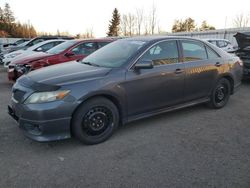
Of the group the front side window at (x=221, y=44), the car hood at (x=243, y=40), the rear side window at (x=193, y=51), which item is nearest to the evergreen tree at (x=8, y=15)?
the front side window at (x=221, y=44)

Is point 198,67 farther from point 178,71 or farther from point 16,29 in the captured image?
point 16,29

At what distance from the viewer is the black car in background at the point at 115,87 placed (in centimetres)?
324

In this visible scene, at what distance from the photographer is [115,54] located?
14.0 ft

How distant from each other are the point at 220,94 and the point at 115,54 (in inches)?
103

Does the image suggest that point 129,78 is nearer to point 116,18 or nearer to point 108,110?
point 108,110

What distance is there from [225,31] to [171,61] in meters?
14.7

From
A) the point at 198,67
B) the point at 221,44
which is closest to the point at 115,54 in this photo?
the point at 198,67

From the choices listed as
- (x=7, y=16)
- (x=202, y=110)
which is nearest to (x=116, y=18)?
(x=7, y=16)

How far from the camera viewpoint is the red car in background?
22.3 ft

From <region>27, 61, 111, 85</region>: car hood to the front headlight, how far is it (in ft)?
0.51

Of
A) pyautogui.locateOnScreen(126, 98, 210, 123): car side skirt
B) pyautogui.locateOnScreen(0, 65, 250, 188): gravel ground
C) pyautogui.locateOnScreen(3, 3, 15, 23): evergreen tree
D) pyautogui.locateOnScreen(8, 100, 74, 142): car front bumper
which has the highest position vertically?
pyautogui.locateOnScreen(3, 3, 15, 23): evergreen tree

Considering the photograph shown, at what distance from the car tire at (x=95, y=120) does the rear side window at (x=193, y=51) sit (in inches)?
72.9

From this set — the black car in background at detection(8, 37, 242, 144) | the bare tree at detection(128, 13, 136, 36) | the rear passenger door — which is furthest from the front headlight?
the bare tree at detection(128, 13, 136, 36)

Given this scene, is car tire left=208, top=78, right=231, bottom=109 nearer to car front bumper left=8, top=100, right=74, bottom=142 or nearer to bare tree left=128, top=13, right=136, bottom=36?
car front bumper left=8, top=100, right=74, bottom=142
